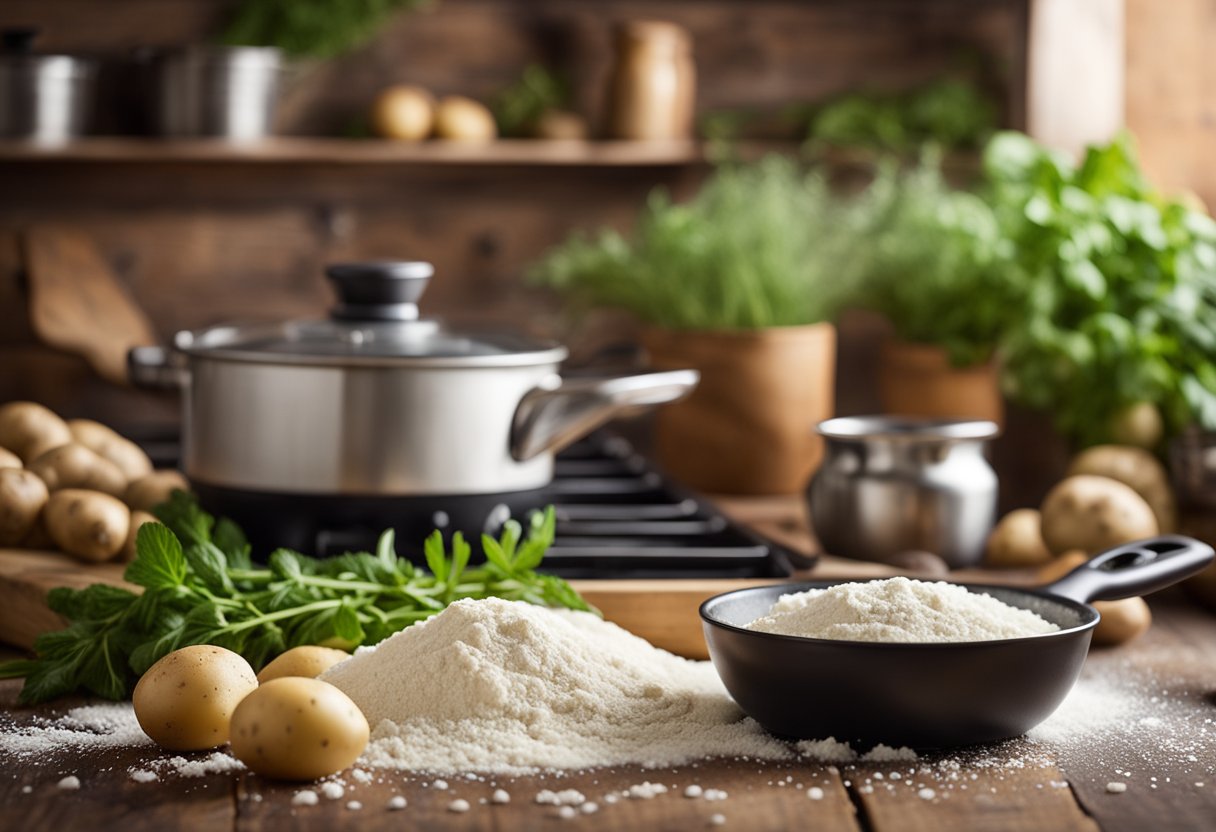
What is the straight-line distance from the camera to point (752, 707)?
1022mm

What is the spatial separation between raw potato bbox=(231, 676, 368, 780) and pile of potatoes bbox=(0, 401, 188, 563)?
1.48 feet

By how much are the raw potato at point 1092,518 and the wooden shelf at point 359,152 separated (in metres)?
0.87

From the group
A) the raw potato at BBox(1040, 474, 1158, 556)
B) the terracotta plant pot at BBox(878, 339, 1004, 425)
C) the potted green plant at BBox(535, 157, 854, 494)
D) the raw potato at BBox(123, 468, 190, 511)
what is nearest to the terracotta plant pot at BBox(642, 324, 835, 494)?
the potted green plant at BBox(535, 157, 854, 494)

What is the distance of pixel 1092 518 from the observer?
1483 millimetres

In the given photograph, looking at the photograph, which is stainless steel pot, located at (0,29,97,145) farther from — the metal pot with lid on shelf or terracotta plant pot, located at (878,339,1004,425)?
terracotta plant pot, located at (878,339,1004,425)

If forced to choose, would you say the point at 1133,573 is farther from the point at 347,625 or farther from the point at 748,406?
the point at 748,406

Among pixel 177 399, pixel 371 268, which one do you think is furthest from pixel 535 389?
pixel 177 399

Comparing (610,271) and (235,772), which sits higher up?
(610,271)

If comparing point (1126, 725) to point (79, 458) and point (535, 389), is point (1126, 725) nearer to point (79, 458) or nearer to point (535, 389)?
point (535, 389)

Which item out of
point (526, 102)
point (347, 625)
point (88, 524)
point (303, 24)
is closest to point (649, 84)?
point (526, 102)

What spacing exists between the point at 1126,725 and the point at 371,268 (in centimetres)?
70

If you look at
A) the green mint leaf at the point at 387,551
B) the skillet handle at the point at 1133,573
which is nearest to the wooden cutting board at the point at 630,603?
the green mint leaf at the point at 387,551

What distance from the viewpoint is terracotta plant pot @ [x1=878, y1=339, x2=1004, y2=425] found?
1956 millimetres

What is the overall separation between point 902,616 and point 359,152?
129 cm
